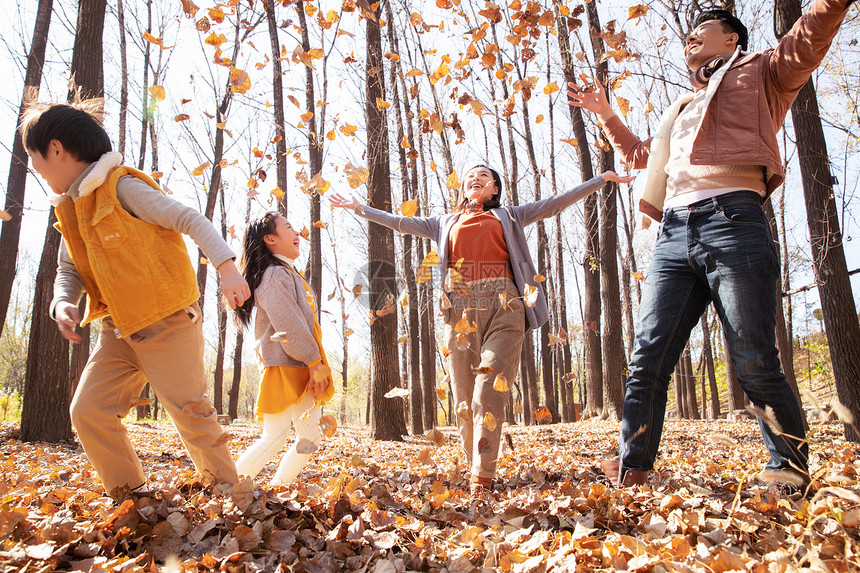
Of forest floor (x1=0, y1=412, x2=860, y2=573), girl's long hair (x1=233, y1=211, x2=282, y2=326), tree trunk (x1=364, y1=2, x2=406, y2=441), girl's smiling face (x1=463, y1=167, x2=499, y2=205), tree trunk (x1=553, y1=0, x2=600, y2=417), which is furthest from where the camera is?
tree trunk (x1=553, y1=0, x2=600, y2=417)

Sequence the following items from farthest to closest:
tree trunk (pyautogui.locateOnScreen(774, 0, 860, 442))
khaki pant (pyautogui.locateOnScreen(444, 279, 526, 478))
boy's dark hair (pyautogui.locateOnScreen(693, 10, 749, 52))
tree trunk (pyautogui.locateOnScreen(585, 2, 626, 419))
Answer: tree trunk (pyautogui.locateOnScreen(585, 2, 626, 419)) < tree trunk (pyautogui.locateOnScreen(774, 0, 860, 442)) < khaki pant (pyautogui.locateOnScreen(444, 279, 526, 478)) < boy's dark hair (pyautogui.locateOnScreen(693, 10, 749, 52))

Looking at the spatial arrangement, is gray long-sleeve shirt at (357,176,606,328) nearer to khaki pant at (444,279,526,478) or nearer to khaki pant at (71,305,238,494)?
khaki pant at (444,279,526,478)

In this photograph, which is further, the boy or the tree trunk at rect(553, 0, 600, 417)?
Result: the tree trunk at rect(553, 0, 600, 417)

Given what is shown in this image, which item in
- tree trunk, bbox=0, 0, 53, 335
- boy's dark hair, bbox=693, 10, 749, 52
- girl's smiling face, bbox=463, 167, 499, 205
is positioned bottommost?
girl's smiling face, bbox=463, 167, 499, 205

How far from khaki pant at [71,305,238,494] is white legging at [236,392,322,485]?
0.51 metres

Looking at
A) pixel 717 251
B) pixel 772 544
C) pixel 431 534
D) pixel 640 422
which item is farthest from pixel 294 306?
pixel 772 544

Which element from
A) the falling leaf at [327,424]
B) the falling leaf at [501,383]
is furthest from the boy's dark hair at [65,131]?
the falling leaf at [501,383]

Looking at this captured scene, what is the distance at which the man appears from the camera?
82.6 inches

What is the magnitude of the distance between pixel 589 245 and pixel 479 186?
6.04m

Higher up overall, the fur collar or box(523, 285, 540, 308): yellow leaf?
the fur collar

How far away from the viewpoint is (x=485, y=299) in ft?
10.3

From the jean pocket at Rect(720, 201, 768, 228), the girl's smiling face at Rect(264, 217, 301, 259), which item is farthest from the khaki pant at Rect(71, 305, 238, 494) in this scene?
the jean pocket at Rect(720, 201, 768, 228)

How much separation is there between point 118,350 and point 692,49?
10.2 feet

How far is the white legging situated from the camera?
9.26 ft
